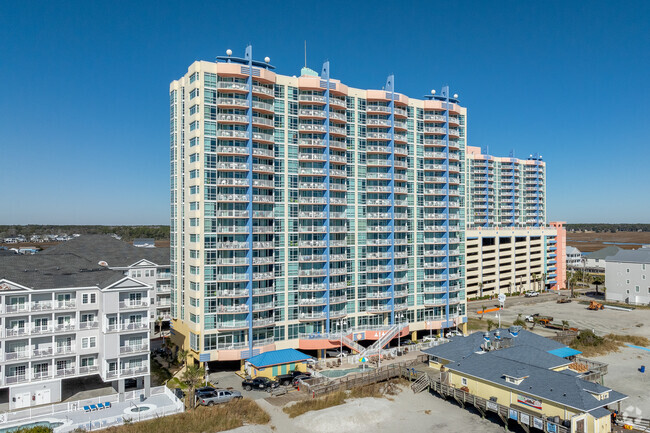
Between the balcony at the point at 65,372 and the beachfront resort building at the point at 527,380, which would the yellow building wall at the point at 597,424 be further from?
the balcony at the point at 65,372

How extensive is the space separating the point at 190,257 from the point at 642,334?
88.9 metres

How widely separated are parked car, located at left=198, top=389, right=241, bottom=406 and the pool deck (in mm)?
3151

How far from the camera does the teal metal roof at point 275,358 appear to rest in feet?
206

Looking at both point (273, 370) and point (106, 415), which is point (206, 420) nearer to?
point (106, 415)

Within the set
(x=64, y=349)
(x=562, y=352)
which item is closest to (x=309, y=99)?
(x=64, y=349)

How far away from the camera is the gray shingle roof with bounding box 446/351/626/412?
151 feet

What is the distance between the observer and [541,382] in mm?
49531

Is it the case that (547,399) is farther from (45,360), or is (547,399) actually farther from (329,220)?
(45,360)

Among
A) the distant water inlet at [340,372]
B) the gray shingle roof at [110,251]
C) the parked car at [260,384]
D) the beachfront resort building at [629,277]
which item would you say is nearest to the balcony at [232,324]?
the parked car at [260,384]

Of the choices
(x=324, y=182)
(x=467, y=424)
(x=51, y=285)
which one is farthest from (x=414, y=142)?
(x=51, y=285)

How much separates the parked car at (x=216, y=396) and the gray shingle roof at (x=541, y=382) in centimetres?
2628

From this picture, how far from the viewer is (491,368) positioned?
54875mm

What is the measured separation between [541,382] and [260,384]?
32.3 meters

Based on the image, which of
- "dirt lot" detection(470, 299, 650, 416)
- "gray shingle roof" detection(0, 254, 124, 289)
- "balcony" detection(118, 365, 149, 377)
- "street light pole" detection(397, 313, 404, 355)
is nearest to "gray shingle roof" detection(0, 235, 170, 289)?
"gray shingle roof" detection(0, 254, 124, 289)
